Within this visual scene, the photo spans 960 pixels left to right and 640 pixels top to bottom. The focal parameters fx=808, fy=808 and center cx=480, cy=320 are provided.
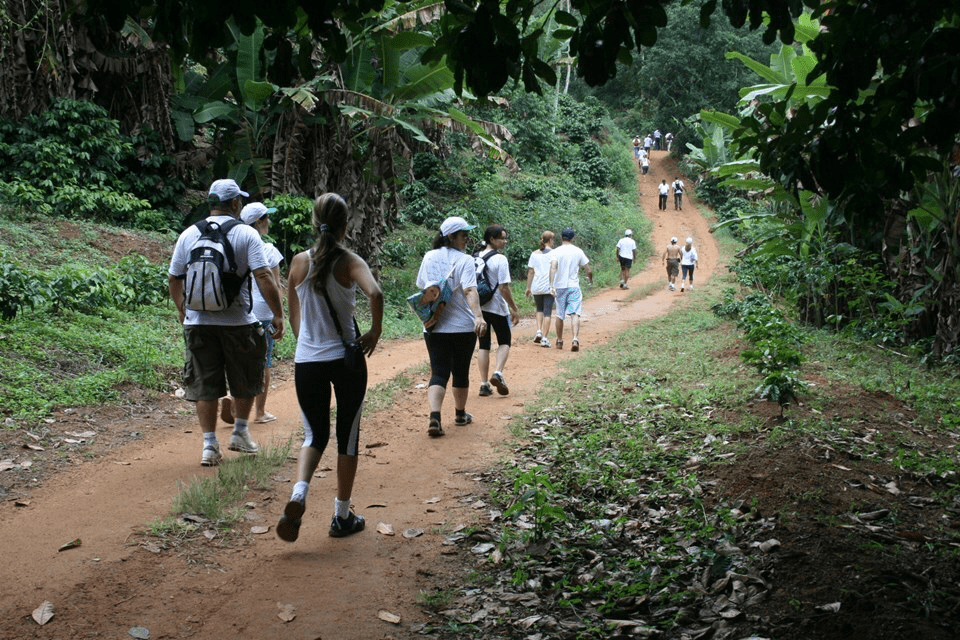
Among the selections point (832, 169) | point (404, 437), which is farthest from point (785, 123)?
point (404, 437)

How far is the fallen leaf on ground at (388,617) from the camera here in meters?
4.09

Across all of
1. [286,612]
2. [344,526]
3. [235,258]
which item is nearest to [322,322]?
[344,526]

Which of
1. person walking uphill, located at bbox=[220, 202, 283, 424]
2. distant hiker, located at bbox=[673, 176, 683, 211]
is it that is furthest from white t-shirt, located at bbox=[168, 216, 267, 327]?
distant hiker, located at bbox=[673, 176, 683, 211]

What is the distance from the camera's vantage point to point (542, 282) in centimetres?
1297

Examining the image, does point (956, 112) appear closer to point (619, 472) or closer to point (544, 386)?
point (619, 472)

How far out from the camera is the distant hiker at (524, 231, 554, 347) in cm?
1281

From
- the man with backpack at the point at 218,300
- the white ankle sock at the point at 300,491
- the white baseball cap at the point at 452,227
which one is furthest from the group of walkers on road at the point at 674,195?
the white ankle sock at the point at 300,491

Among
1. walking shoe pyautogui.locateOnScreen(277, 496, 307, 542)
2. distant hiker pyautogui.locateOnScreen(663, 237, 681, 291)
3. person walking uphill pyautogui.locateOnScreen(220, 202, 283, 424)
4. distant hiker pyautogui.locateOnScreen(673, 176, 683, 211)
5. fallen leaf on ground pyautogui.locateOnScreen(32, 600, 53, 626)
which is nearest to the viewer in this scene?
fallen leaf on ground pyautogui.locateOnScreen(32, 600, 53, 626)

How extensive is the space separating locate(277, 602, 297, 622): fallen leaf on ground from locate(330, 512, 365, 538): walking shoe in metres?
0.95

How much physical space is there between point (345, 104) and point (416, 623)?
38.9 ft

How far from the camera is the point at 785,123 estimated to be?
4.44m

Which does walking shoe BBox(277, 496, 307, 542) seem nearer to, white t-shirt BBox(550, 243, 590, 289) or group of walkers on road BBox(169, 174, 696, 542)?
group of walkers on road BBox(169, 174, 696, 542)

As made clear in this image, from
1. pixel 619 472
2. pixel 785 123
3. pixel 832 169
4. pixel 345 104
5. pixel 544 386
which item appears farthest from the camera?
pixel 345 104

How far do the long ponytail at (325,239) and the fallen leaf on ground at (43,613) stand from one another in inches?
86.2
